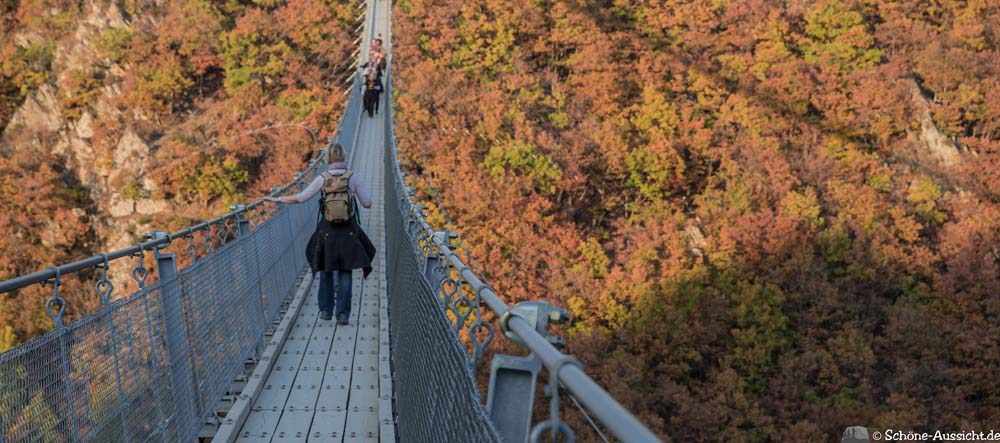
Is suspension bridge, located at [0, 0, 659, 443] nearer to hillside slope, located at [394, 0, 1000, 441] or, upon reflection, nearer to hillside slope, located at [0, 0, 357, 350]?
hillside slope, located at [394, 0, 1000, 441]

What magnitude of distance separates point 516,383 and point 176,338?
107 inches

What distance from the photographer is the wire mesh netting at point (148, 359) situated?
2576 mm

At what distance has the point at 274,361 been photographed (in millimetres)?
5781

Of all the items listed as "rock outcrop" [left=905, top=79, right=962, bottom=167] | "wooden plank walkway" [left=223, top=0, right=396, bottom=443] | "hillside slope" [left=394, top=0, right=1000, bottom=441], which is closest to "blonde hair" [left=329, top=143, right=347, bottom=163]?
"wooden plank walkway" [left=223, top=0, right=396, bottom=443]

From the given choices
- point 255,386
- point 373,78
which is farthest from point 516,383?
point 373,78

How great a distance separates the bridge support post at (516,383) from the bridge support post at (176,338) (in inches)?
97.0

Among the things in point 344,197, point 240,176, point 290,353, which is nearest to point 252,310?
point 290,353

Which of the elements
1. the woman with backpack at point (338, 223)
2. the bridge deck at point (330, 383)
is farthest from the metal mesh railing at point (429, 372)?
the woman with backpack at point (338, 223)

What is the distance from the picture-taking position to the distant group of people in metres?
21.4

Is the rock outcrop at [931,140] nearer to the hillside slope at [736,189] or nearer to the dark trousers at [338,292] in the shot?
the hillside slope at [736,189]

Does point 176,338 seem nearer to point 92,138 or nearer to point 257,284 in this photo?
point 257,284

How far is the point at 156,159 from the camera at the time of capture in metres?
23.4

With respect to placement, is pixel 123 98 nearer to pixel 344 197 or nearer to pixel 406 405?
pixel 344 197

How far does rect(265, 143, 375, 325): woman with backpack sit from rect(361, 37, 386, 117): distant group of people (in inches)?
612
